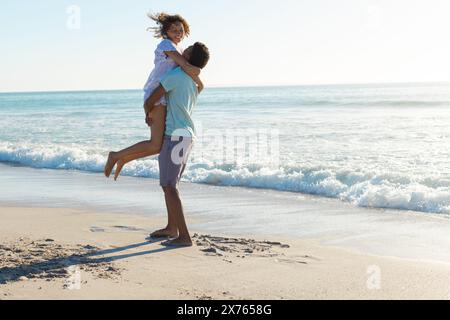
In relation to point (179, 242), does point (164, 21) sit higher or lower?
higher

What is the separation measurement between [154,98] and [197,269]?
5.44 feet

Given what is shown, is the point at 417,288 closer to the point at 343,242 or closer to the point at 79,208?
the point at 343,242

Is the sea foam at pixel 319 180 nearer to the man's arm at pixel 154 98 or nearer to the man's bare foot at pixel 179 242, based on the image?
the man's bare foot at pixel 179 242

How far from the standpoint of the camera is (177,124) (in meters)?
5.56

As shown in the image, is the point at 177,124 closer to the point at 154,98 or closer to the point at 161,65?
the point at 154,98

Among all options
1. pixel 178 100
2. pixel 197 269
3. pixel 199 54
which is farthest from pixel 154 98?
pixel 197 269

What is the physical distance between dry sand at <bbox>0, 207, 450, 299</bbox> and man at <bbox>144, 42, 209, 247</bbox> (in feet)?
1.34

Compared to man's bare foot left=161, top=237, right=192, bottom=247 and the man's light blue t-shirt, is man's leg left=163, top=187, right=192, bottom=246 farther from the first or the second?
the man's light blue t-shirt

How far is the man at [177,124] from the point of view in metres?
5.48

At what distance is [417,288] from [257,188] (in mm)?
6278

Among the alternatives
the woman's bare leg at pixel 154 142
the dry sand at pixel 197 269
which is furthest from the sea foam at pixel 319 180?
the woman's bare leg at pixel 154 142

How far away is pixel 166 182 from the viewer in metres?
5.63

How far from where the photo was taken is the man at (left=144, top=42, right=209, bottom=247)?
5.48 m
